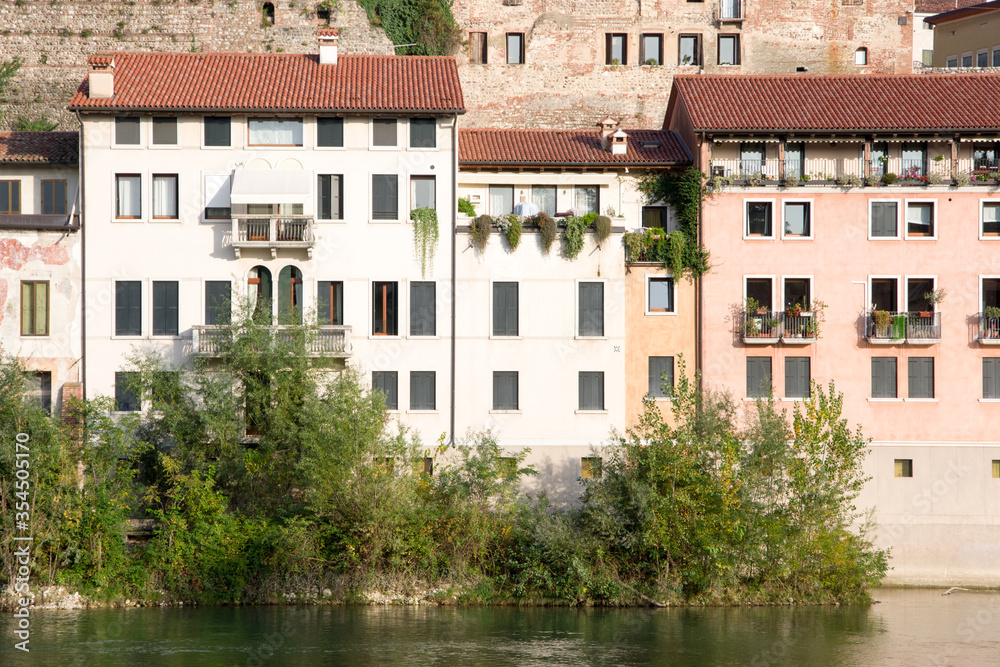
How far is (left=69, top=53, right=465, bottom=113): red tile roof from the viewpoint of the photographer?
38531mm

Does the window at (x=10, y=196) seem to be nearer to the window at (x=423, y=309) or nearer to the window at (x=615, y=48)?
the window at (x=423, y=309)

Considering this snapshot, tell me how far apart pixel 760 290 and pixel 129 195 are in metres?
20.2

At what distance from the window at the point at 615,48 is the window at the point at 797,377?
25.3m

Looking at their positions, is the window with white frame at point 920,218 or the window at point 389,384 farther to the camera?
the window with white frame at point 920,218

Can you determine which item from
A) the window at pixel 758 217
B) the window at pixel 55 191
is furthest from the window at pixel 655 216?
the window at pixel 55 191

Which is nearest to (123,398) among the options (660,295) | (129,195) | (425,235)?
(129,195)

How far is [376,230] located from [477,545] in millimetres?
10425

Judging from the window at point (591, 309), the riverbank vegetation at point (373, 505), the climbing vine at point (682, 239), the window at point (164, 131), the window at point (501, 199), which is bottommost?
the riverbank vegetation at point (373, 505)

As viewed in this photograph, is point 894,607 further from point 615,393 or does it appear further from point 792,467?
point 615,393

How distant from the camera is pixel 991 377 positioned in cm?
3909

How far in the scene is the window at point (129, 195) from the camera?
38562mm

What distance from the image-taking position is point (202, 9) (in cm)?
5869

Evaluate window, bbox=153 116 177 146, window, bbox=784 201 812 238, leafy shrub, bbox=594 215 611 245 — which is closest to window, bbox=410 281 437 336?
leafy shrub, bbox=594 215 611 245

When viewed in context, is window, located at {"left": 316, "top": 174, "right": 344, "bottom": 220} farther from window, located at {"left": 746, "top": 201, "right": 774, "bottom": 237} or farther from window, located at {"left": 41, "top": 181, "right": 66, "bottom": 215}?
window, located at {"left": 746, "top": 201, "right": 774, "bottom": 237}
